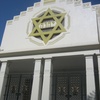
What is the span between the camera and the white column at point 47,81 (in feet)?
33.3

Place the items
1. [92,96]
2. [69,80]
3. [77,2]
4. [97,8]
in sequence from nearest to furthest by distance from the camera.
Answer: [92,96] < [97,8] < [77,2] < [69,80]

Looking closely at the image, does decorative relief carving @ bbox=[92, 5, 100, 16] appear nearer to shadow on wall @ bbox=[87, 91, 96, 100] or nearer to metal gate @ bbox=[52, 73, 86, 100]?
Answer: metal gate @ bbox=[52, 73, 86, 100]

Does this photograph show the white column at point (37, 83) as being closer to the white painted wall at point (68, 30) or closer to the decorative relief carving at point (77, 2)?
the white painted wall at point (68, 30)

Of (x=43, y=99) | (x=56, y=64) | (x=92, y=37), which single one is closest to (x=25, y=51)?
(x=56, y=64)

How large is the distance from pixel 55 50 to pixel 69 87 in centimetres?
422

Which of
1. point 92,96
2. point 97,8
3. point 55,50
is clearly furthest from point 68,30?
point 92,96

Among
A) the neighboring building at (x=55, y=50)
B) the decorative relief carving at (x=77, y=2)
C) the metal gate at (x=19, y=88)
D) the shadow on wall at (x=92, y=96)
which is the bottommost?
the shadow on wall at (x=92, y=96)

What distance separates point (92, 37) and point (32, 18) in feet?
18.5

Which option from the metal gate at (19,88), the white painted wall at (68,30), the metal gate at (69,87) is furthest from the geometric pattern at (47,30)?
the metal gate at (19,88)

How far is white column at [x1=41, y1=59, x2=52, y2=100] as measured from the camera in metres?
10.1

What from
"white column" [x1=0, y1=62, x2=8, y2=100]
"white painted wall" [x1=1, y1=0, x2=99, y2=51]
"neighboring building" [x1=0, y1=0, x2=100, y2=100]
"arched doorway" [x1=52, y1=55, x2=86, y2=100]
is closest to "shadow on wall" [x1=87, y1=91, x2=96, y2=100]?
"neighboring building" [x1=0, y1=0, x2=100, y2=100]

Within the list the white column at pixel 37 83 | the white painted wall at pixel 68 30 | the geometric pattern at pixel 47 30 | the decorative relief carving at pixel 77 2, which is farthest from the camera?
the decorative relief carving at pixel 77 2

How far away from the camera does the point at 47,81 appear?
10.6 meters

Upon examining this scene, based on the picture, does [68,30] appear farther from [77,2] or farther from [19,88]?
[19,88]
